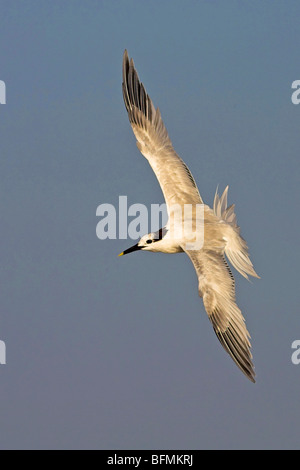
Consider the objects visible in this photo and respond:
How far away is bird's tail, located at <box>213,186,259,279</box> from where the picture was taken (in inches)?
841

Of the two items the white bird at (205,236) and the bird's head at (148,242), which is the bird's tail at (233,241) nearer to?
the white bird at (205,236)

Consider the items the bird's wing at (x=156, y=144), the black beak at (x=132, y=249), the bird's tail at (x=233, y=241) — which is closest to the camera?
the bird's tail at (x=233, y=241)

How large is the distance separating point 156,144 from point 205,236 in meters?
2.99

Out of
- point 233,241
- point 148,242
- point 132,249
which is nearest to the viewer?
point 233,241

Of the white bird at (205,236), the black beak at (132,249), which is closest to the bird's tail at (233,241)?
the white bird at (205,236)

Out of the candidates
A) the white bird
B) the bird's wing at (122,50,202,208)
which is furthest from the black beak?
the bird's wing at (122,50,202,208)

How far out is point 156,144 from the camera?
22938 mm

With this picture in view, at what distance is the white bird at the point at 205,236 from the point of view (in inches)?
792

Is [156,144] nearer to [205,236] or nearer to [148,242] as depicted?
[148,242]

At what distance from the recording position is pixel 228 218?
22469 millimetres

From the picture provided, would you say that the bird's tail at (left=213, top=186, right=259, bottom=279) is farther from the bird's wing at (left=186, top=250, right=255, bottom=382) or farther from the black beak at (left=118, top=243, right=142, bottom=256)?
the black beak at (left=118, top=243, right=142, bottom=256)

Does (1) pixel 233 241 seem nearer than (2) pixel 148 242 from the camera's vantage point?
Yes

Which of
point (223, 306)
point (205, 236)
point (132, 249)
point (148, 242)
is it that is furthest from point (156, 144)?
point (223, 306)

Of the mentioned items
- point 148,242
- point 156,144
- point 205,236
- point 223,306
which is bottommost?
point 223,306
